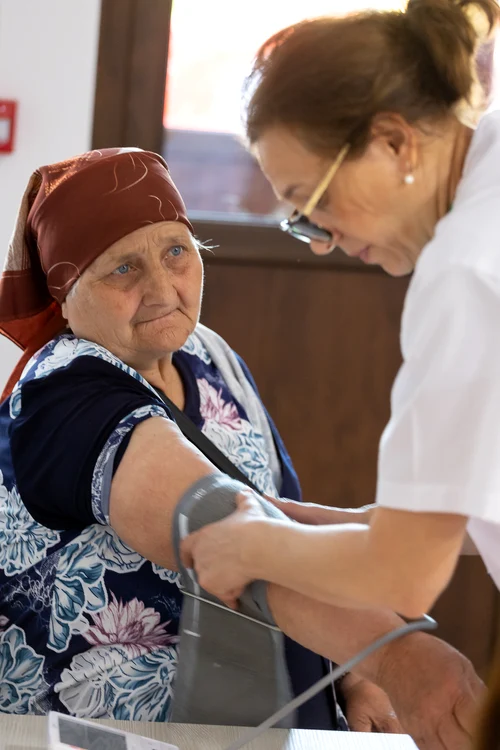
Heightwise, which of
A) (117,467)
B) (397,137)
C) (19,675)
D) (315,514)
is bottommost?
(19,675)

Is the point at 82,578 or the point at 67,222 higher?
the point at 67,222

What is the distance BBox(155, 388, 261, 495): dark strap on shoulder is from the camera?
1466 millimetres

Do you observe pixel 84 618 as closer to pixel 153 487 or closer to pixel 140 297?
pixel 153 487

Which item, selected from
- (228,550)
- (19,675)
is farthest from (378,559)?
(19,675)

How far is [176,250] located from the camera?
161cm

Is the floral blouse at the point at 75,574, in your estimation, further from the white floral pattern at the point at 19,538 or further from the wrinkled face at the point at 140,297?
the wrinkled face at the point at 140,297

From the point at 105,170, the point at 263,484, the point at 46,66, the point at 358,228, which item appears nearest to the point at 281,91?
the point at 358,228

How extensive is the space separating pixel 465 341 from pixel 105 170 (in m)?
0.85

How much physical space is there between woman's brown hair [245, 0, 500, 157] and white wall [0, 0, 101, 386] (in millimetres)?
1610

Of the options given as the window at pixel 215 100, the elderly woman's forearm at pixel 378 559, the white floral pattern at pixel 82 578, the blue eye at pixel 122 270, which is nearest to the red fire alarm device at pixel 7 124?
the window at pixel 215 100

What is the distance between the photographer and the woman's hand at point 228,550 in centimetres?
106

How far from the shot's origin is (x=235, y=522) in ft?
3.56

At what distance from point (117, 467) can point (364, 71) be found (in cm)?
61

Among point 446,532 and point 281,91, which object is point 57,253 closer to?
point 281,91
